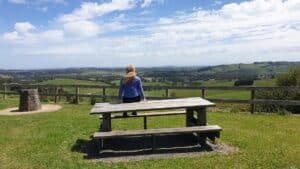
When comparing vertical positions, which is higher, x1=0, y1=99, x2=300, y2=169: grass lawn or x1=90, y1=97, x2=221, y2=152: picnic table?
x1=90, y1=97, x2=221, y2=152: picnic table

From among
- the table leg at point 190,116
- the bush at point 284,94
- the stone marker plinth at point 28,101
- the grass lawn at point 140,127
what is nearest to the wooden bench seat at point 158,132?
the grass lawn at point 140,127

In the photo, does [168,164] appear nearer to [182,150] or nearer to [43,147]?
[182,150]

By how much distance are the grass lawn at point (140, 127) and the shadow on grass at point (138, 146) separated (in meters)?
0.33

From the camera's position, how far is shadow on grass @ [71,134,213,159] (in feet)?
29.0

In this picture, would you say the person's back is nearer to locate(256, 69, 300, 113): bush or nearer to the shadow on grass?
the shadow on grass

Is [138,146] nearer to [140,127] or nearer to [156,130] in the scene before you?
[156,130]

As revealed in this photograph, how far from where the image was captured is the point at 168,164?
Result: 7801mm

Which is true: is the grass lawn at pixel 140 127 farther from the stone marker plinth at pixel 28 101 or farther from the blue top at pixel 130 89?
the stone marker plinth at pixel 28 101

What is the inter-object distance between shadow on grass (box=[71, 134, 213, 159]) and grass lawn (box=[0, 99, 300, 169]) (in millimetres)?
332

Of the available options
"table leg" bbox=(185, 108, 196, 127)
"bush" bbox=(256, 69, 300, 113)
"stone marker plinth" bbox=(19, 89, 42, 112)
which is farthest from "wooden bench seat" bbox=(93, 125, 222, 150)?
"stone marker plinth" bbox=(19, 89, 42, 112)

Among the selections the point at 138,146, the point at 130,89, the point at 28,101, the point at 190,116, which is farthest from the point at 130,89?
the point at 28,101

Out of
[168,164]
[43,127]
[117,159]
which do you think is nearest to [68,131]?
[43,127]

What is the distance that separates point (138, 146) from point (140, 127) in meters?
2.86

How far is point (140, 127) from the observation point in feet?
40.8
